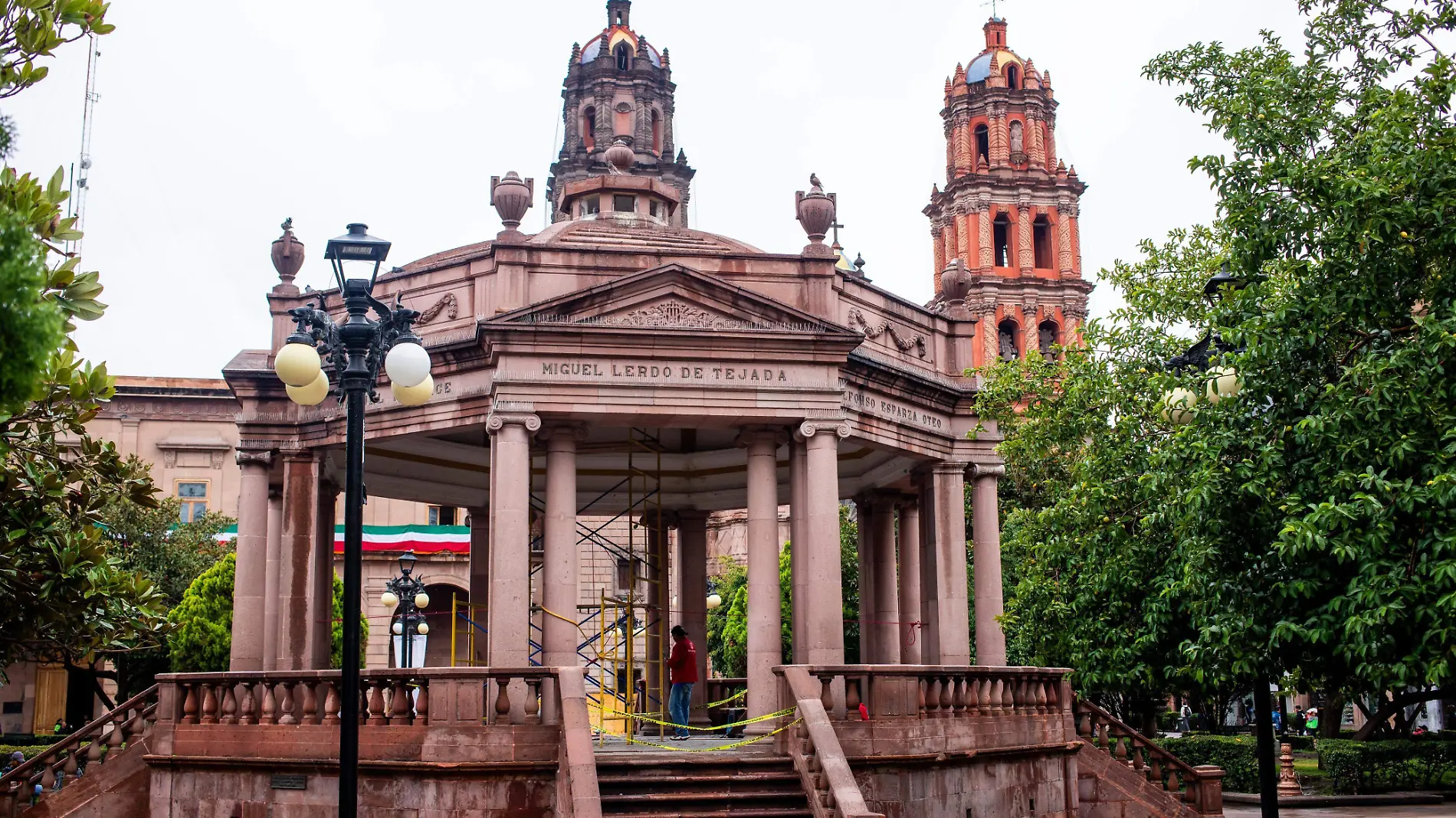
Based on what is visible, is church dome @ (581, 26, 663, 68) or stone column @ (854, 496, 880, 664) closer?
stone column @ (854, 496, 880, 664)

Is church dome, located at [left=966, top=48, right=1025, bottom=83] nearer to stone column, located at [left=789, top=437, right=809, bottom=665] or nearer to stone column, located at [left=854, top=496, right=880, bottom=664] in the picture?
stone column, located at [left=854, top=496, right=880, bottom=664]

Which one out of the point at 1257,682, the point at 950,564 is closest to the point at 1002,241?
the point at 950,564

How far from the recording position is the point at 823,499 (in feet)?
66.7

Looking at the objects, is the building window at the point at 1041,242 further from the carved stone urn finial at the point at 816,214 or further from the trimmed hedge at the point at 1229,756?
the carved stone urn finial at the point at 816,214

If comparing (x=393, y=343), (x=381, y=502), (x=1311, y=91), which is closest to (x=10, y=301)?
(x=393, y=343)

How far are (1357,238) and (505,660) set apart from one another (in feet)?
38.1

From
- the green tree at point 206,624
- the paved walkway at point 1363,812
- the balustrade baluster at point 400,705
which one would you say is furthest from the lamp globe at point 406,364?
the green tree at point 206,624

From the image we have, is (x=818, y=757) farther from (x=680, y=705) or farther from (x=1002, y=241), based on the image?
(x=1002, y=241)

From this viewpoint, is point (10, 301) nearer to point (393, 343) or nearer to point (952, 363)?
point (393, 343)

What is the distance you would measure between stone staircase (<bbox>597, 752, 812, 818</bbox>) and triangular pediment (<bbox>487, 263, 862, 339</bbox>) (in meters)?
6.20

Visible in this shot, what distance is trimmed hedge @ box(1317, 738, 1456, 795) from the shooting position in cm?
3516

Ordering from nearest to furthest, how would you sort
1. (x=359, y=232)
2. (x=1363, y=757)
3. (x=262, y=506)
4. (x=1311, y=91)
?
(x=359, y=232)
(x=1311, y=91)
(x=262, y=506)
(x=1363, y=757)

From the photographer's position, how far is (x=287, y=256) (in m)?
24.2

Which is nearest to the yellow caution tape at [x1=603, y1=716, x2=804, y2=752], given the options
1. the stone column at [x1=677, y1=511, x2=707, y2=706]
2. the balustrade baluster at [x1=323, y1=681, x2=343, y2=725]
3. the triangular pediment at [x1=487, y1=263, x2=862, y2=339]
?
the balustrade baluster at [x1=323, y1=681, x2=343, y2=725]
